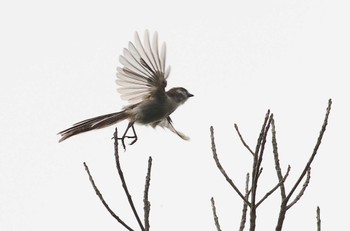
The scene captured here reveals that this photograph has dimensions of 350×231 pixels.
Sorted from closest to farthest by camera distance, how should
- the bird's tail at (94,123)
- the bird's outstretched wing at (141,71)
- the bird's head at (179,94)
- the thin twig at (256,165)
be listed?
1. the thin twig at (256,165)
2. the bird's tail at (94,123)
3. the bird's outstretched wing at (141,71)
4. the bird's head at (179,94)

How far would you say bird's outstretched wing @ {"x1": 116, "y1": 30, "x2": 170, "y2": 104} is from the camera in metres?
5.18

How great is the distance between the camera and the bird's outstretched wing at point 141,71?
518cm

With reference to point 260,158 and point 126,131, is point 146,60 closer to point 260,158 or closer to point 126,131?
point 126,131

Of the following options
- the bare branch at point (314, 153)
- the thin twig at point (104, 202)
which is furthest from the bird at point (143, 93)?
the bare branch at point (314, 153)

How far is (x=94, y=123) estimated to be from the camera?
5.24 meters

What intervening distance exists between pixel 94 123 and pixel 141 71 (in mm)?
648

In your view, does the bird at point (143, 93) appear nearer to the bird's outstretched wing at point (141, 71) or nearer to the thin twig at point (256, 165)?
the bird's outstretched wing at point (141, 71)

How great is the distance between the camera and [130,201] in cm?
287

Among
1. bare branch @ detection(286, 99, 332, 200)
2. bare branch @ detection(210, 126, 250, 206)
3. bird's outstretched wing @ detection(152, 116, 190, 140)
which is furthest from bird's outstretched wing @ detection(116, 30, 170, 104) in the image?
bare branch @ detection(286, 99, 332, 200)

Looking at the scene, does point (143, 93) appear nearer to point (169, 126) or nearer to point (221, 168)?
point (169, 126)

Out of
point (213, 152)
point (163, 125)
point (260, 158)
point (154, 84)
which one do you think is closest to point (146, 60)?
point (154, 84)

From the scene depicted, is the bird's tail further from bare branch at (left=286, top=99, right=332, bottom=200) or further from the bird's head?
bare branch at (left=286, top=99, right=332, bottom=200)

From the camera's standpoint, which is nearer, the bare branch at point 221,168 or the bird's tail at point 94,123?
the bare branch at point 221,168

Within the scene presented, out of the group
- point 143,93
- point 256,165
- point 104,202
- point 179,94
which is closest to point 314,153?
point 256,165
